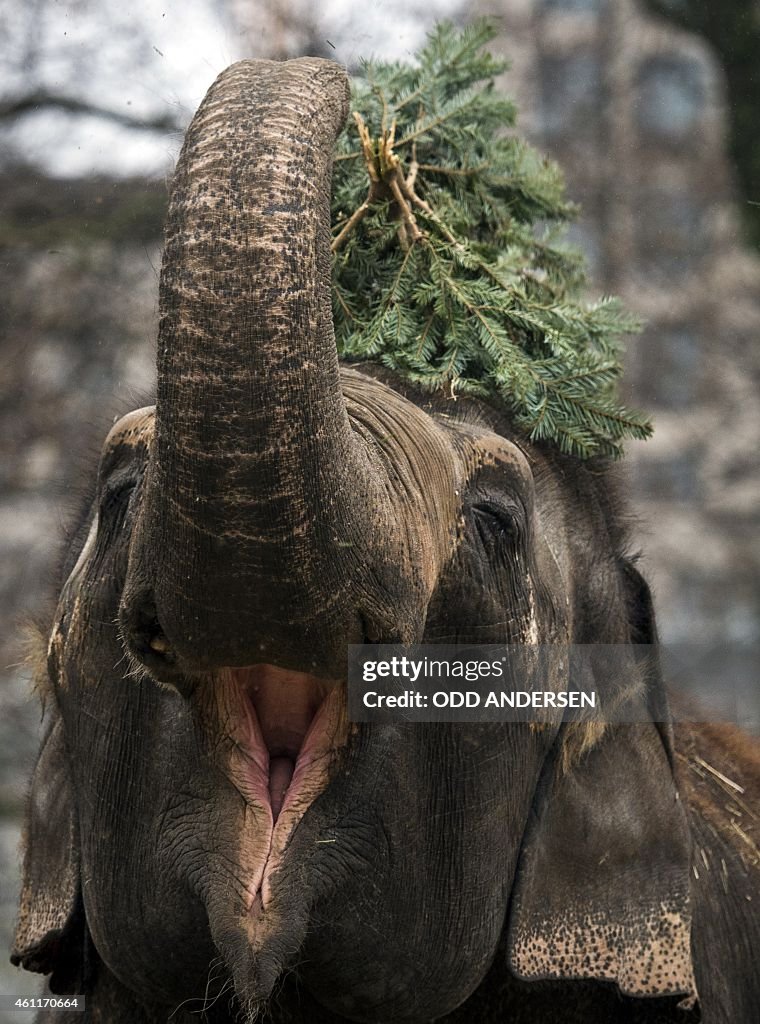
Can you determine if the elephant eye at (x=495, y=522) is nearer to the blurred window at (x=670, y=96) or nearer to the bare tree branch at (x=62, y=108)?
the bare tree branch at (x=62, y=108)

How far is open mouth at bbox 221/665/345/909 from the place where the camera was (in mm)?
2273

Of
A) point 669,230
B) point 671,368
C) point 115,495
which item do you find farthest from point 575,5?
point 115,495

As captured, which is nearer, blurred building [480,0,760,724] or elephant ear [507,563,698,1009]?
elephant ear [507,563,698,1009]

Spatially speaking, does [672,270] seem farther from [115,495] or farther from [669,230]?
[115,495]

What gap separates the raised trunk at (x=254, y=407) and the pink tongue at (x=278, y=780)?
0.42 metres

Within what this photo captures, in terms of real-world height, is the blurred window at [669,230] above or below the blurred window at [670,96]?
below

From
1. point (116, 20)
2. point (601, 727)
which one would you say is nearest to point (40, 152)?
→ point (116, 20)

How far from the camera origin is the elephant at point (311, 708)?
179 cm

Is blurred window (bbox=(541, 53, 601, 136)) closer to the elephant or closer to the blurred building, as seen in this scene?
the blurred building

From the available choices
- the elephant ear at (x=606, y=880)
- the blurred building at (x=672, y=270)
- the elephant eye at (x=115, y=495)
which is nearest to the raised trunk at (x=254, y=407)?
the elephant eye at (x=115, y=495)

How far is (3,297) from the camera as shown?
23.0 ft

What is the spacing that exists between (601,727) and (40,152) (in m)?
4.20

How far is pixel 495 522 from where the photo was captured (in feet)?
8.54

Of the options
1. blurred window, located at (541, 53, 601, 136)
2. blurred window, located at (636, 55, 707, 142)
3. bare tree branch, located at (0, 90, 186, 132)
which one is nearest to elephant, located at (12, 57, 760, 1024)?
bare tree branch, located at (0, 90, 186, 132)
